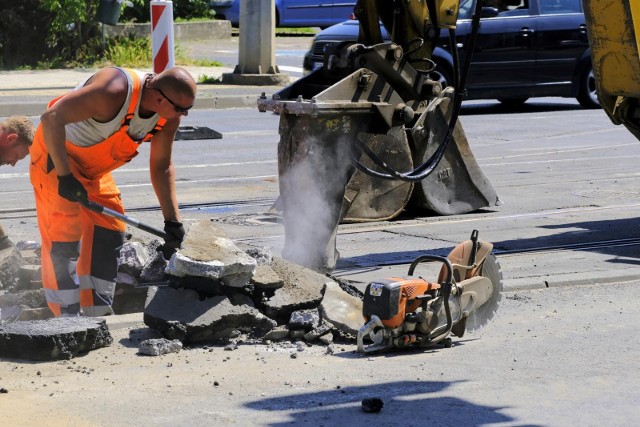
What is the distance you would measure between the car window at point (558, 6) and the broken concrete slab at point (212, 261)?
1185 cm

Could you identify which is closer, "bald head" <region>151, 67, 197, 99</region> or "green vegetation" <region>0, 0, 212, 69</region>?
"bald head" <region>151, 67, 197, 99</region>

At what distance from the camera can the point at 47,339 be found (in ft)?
18.2

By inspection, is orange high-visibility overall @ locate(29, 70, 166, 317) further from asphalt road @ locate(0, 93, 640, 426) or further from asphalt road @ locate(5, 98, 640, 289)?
asphalt road @ locate(5, 98, 640, 289)

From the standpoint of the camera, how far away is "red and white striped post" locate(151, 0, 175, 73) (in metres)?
14.0

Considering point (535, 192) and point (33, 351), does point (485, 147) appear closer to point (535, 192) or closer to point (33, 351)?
point (535, 192)

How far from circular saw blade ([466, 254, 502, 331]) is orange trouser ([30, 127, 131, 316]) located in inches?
76.4

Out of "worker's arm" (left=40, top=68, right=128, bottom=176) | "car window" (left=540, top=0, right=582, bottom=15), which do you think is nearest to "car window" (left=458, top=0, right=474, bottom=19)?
"car window" (left=540, top=0, right=582, bottom=15)

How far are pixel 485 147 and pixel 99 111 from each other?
28.5 feet

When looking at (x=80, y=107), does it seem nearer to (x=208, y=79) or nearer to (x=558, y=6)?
(x=558, y=6)

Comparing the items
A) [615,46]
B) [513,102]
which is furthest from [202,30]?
[615,46]

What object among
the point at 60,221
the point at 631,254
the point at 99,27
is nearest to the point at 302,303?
the point at 60,221

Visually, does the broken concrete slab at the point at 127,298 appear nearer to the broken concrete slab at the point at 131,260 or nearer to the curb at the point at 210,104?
the broken concrete slab at the point at 131,260

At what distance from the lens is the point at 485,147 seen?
45.8ft

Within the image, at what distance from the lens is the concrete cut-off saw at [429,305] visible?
18.4 feet
